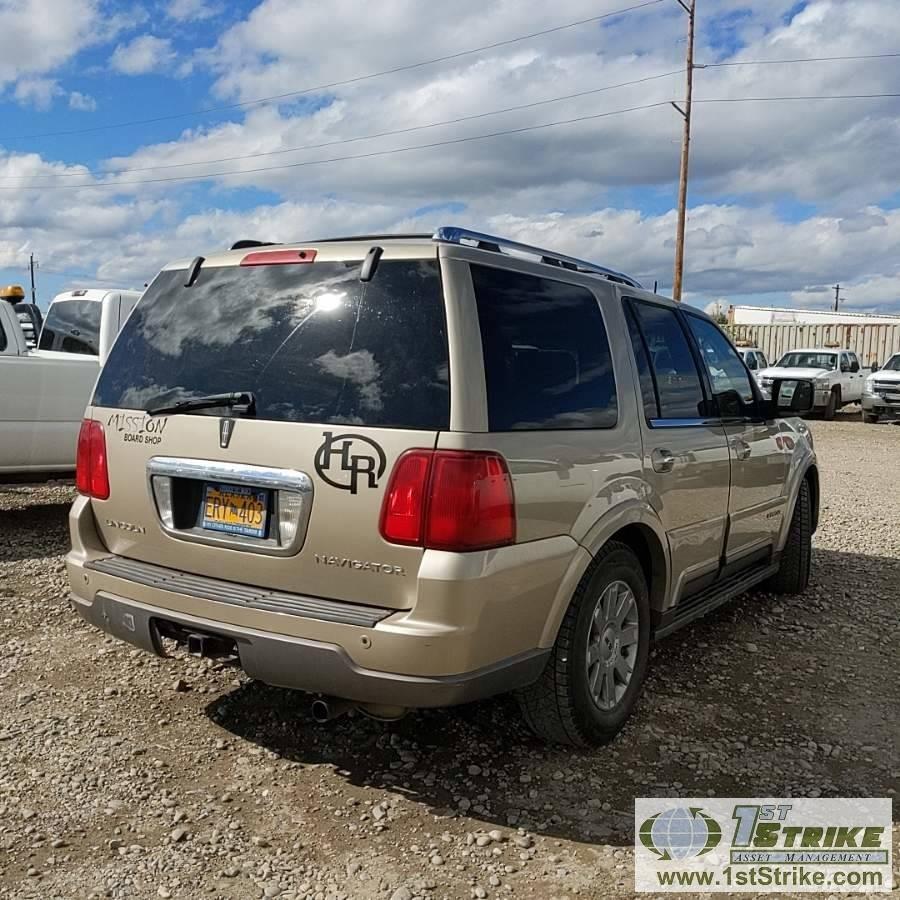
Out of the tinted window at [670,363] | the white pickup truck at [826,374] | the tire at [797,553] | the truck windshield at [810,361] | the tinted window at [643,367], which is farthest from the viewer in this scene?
the truck windshield at [810,361]

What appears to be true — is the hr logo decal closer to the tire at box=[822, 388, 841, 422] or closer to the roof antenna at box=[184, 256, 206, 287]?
the roof antenna at box=[184, 256, 206, 287]

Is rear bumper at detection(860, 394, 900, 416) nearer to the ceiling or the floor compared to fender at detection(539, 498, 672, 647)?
nearer to the floor

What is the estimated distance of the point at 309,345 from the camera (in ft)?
10.6

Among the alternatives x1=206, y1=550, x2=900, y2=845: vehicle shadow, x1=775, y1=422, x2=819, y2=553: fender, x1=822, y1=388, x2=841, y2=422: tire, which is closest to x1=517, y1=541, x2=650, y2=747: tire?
x1=206, y1=550, x2=900, y2=845: vehicle shadow

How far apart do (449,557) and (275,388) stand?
890 mm

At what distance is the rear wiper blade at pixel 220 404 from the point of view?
3.29 metres

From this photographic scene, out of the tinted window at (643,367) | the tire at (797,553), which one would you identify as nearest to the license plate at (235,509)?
the tinted window at (643,367)

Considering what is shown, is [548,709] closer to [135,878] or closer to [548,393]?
[548,393]

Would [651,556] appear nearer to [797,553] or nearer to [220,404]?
[220,404]

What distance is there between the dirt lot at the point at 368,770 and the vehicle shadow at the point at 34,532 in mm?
1680

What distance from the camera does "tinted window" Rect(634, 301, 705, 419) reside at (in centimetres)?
424

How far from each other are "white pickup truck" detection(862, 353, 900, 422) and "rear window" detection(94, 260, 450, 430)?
71.8 feet

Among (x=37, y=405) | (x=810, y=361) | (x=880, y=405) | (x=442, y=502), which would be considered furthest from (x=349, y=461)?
(x=810, y=361)

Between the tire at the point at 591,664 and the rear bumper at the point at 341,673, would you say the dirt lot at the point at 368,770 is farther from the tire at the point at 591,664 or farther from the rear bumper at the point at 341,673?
the rear bumper at the point at 341,673
